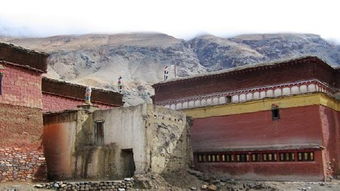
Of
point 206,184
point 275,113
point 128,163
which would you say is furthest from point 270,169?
point 128,163

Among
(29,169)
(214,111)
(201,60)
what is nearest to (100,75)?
(201,60)

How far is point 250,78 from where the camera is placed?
2803 cm

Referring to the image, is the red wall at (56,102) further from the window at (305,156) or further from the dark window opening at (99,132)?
the window at (305,156)

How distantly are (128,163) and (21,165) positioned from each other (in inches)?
210

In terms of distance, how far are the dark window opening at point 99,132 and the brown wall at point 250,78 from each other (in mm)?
8263

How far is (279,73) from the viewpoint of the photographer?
26.8m

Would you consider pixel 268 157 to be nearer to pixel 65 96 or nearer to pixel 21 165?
pixel 65 96

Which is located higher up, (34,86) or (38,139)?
(34,86)

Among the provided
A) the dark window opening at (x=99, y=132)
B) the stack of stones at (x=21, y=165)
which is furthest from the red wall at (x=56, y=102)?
the stack of stones at (x=21, y=165)

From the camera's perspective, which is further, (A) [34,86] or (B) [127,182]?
(A) [34,86]

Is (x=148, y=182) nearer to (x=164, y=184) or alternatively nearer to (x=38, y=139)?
(x=164, y=184)

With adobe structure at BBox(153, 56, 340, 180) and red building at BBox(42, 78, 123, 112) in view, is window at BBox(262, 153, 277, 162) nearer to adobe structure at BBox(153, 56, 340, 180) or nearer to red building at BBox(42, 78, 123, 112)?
adobe structure at BBox(153, 56, 340, 180)

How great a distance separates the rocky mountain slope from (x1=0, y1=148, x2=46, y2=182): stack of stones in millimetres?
51221

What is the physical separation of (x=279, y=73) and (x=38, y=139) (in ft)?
47.3
